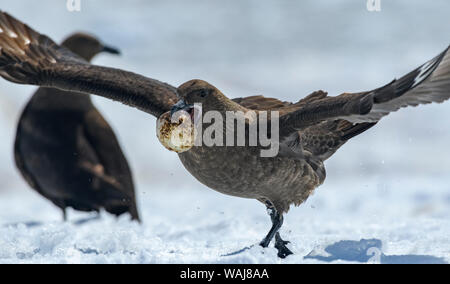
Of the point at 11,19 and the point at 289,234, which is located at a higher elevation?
the point at 11,19

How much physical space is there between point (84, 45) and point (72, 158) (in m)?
2.10

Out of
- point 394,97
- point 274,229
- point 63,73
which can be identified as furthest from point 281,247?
point 63,73

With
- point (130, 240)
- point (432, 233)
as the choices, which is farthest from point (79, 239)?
point (432, 233)

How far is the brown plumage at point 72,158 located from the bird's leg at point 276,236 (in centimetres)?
236

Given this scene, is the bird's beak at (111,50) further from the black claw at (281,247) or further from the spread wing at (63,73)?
the black claw at (281,247)

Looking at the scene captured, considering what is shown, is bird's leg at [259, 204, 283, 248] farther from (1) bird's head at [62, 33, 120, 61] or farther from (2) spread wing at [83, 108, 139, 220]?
(1) bird's head at [62, 33, 120, 61]

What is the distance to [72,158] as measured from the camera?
8.35 metres

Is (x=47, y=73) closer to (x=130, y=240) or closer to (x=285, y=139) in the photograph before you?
(x=130, y=240)

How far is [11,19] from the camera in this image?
7.42 meters

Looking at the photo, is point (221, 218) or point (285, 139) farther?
point (221, 218)

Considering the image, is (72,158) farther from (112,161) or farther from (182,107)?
(182,107)
